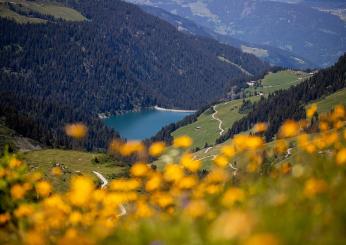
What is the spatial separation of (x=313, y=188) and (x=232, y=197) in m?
0.91

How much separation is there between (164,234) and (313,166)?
→ 292cm

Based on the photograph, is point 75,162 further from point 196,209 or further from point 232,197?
point 196,209

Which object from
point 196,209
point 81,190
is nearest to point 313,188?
point 196,209

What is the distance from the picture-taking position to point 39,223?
6191 millimetres

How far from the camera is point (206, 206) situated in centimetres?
571

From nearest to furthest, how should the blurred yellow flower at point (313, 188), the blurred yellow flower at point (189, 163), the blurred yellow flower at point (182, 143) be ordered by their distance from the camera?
1. the blurred yellow flower at point (313, 188)
2. the blurred yellow flower at point (189, 163)
3. the blurred yellow flower at point (182, 143)

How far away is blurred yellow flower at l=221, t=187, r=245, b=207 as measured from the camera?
19.2 feet

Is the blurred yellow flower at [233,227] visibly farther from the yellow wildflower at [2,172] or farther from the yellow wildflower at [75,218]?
the yellow wildflower at [2,172]

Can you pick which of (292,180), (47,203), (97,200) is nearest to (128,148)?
(97,200)

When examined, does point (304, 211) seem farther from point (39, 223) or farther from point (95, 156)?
point (95, 156)

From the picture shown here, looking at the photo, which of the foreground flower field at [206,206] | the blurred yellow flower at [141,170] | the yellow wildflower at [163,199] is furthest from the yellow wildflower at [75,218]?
the yellow wildflower at [163,199]

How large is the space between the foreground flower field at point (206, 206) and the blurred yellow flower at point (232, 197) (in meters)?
0.01

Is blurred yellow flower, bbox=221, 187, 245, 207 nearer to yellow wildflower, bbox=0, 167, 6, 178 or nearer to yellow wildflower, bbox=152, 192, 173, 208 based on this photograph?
yellow wildflower, bbox=152, 192, 173, 208

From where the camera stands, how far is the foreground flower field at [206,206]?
4.44 meters
